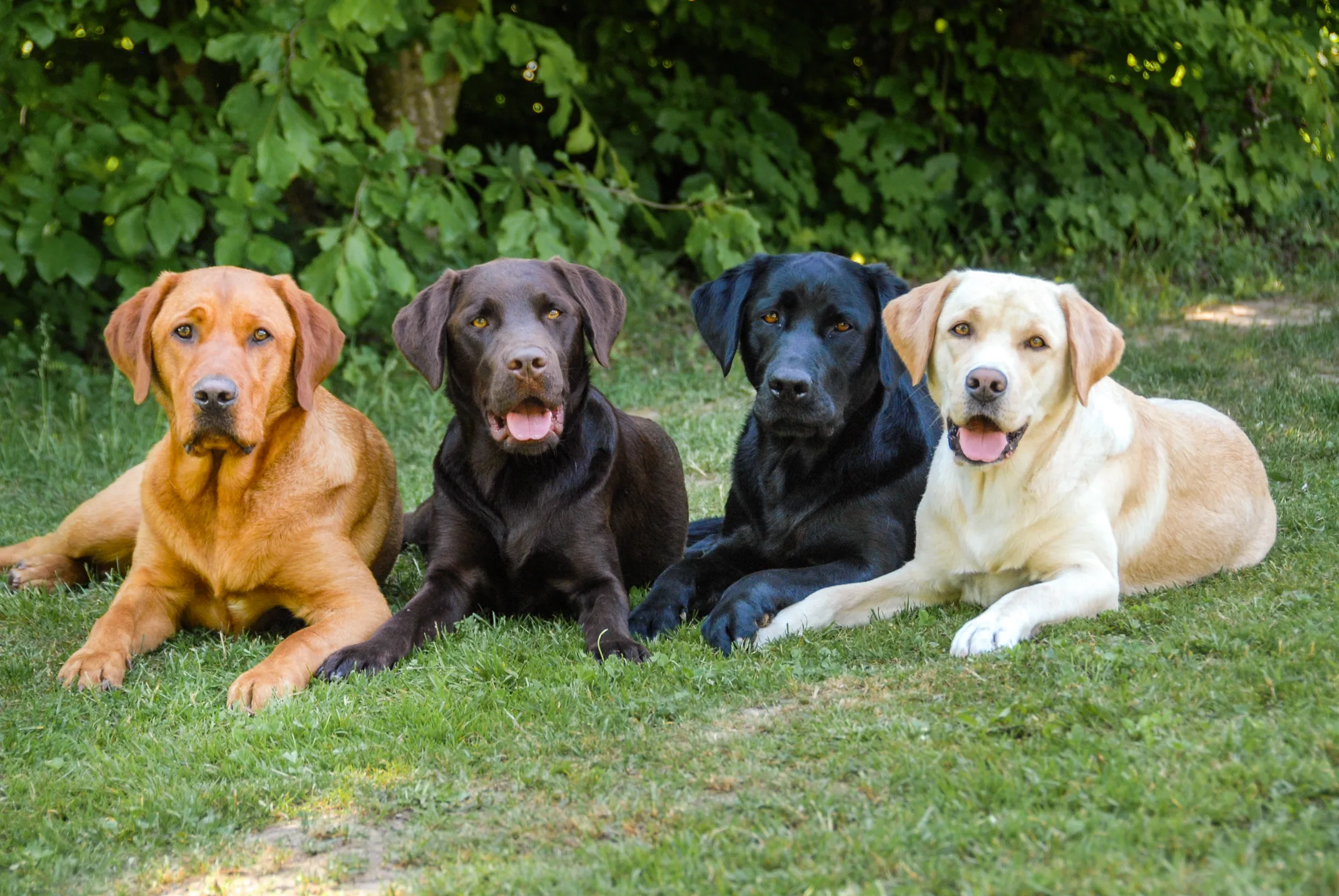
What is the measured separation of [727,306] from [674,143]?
5.37 meters

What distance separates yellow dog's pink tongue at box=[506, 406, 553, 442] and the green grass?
2.16ft

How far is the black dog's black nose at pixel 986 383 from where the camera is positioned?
3936 millimetres

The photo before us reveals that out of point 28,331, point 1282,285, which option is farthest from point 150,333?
point 1282,285

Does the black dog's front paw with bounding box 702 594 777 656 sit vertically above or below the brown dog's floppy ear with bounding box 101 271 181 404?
below

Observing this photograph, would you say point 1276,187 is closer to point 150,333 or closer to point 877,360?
point 877,360

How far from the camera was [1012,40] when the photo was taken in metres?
10.6

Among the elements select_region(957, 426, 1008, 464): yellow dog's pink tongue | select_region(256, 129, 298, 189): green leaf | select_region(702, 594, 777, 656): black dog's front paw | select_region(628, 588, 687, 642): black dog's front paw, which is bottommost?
select_region(628, 588, 687, 642): black dog's front paw

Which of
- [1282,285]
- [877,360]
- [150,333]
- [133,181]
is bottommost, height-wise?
[1282,285]

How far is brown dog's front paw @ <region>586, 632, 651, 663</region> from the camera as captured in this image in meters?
4.06

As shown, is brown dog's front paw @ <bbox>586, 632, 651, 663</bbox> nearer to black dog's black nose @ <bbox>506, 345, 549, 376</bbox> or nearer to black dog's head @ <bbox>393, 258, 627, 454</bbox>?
black dog's head @ <bbox>393, 258, 627, 454</bbox>

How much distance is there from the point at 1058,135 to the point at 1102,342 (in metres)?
6.66

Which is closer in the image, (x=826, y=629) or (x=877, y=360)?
(x=826, y=629)

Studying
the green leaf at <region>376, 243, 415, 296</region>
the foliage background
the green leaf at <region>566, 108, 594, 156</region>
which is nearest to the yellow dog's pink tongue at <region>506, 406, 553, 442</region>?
the foliage background

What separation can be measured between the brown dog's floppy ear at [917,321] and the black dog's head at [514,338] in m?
1.00
